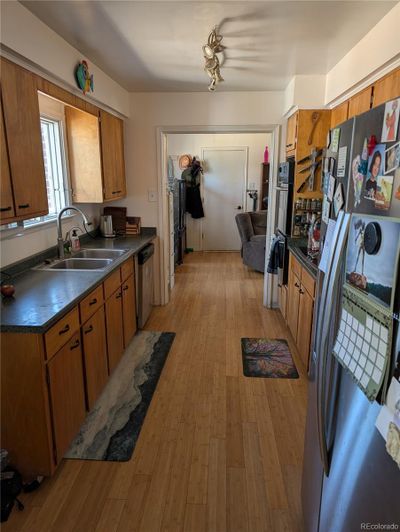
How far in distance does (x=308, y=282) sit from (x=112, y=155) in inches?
92.3

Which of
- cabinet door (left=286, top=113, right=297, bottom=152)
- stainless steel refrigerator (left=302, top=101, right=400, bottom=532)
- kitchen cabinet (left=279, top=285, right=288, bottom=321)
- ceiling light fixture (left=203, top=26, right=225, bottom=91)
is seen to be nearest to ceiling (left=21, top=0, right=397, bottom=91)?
ceiling light fixture (left=203, top=26, right=225, bottom=91)

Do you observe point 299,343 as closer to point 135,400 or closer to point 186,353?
point 186,353

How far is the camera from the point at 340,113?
10.0 ft

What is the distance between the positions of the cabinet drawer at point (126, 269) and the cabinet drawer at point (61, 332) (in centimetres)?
101

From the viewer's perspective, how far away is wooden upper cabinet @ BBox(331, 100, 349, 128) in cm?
288

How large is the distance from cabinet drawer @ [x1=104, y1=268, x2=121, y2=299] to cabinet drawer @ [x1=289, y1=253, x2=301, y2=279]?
1.54 metres

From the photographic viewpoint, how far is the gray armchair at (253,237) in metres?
5.58

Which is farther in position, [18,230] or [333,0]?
[18,230]

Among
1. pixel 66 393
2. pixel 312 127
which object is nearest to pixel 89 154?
pixel 312 127

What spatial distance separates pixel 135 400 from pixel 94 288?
889 mm

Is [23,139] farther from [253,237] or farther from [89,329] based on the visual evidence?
[253,237]

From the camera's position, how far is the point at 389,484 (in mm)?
795

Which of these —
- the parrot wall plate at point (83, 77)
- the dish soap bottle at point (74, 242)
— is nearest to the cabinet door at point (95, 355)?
the dish soap bottle at point (74, 242)

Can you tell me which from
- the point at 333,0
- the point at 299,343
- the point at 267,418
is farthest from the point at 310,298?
the point at 333,0
